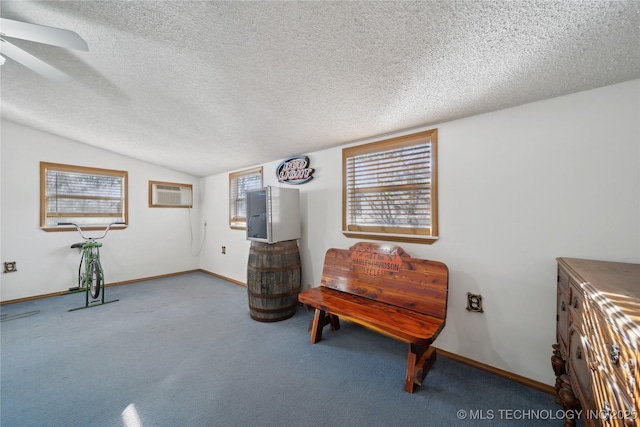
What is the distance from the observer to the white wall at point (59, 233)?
332 centimetres

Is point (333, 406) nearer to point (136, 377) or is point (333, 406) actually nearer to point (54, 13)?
point (136, 377)

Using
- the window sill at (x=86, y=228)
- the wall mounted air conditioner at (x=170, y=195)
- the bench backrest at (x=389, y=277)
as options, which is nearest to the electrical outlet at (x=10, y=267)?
the window sill at (x=86, y=228)

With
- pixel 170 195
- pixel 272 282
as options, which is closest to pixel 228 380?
pixel 272 282

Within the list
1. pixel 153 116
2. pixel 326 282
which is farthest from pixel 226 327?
pixel 153 116

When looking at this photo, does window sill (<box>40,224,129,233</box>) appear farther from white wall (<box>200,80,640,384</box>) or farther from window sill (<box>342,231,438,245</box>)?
white wall (<box>200,80,640,384</box>)

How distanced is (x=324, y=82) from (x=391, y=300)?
6.35 ft

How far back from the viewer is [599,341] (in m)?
0.87

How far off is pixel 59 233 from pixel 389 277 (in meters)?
5.13

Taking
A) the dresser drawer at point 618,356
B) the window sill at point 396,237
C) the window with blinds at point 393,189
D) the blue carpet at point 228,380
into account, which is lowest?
the blue carpet at point 228,380

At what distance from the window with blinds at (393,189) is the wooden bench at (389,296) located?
247mm

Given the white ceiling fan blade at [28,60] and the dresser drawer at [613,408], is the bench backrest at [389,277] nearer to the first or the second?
the dresser drawer at [613,408]

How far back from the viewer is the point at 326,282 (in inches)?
99.0

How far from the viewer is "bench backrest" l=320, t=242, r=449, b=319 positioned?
1.87 metres

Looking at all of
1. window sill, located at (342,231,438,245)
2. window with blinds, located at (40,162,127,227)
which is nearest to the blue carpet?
window sill, located at (342,231,438,245)
